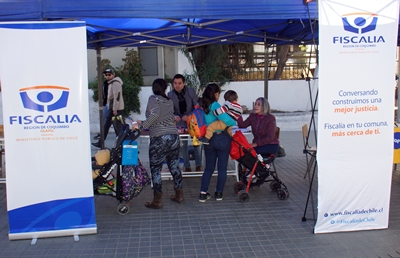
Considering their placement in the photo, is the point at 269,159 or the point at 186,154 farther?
the point at 186,154

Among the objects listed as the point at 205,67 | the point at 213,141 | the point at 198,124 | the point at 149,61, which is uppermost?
the point at 149,61

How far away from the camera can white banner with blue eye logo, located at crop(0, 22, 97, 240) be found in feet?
12.4

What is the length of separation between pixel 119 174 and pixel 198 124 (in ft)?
4.07


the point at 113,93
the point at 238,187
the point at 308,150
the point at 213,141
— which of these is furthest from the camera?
the point at 113,93

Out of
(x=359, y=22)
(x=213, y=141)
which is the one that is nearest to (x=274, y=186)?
(x=213, y=141)

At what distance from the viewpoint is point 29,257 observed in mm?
3693

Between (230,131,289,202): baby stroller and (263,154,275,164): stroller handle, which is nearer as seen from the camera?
(230,131,289,202): baby stroller

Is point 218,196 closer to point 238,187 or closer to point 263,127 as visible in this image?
point 238,187

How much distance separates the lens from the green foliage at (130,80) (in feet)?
37.1

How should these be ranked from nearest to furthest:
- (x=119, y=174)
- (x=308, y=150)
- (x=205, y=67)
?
(x=119, y=174) → (x=308, y=150) → (x=205, y=67)

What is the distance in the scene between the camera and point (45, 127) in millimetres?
3895

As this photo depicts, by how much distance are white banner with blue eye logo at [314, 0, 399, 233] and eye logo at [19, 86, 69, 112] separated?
2698 millimetres

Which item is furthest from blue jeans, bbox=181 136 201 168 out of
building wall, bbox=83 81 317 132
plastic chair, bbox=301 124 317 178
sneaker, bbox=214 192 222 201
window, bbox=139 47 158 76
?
window, bbox=139 47 158 76

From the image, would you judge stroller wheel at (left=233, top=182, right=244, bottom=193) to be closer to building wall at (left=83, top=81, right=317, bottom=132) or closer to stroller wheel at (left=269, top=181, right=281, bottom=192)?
stroller wheel at (left=269, top=181, right=281, bottom=192)
